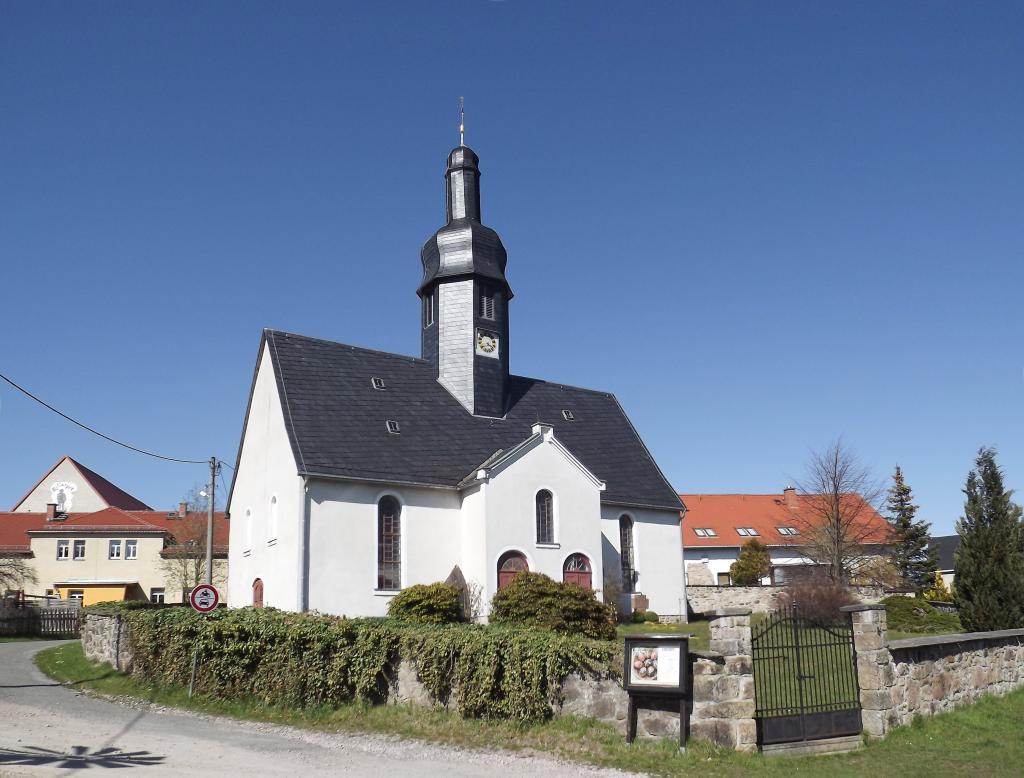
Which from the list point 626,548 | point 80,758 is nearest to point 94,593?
point 626,548

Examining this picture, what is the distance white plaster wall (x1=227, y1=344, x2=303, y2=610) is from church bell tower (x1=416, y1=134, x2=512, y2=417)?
632cm

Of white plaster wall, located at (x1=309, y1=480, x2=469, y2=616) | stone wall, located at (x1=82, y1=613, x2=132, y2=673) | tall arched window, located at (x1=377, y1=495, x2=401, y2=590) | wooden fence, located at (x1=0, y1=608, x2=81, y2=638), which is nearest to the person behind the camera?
stone wall, located at (x1=82, y1=613, x2=132, y2=673)

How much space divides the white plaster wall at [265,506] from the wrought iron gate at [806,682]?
15360 mm

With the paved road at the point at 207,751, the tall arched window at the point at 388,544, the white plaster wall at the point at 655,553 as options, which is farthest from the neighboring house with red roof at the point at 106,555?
the paved road at the point at 207,751

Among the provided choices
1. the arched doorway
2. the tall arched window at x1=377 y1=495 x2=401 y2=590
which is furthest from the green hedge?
the arched doorway

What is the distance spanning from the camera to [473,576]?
26.6 meters

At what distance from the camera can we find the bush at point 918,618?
27.4 meters

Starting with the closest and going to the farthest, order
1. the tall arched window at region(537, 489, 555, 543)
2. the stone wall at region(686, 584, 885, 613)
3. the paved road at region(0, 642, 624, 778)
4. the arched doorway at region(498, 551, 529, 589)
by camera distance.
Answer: the paved road at region(0, 642, 624, 778)
the arched doorway at region(498, 551, 529, 589)
the tall arched window at region(537, 489, 555, 543)
the stone wall at region(686, 584, 885, 613)

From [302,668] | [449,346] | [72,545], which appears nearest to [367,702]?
[302,668]

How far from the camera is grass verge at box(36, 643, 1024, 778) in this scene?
10.8 meters

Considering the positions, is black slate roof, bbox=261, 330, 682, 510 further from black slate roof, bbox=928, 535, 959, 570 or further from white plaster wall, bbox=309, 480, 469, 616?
black slate roof, bbox=928, 535, 959, 570

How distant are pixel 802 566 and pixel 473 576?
842 inches

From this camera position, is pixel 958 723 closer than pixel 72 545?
Yes

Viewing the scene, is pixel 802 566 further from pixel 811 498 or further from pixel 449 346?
pixel 449 346
